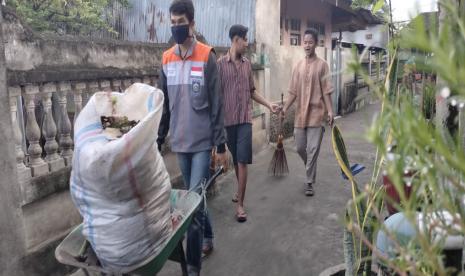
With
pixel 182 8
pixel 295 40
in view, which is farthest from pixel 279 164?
pixel 295 40

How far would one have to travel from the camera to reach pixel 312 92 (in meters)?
5.27

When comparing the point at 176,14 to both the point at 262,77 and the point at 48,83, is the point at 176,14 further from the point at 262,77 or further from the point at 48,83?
the point at 262,77

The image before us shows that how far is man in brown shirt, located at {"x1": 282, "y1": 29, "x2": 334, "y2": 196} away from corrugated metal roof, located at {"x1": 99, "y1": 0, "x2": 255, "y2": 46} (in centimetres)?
269

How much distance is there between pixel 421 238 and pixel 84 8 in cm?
866

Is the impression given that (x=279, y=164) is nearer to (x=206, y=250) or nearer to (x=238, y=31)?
(x=238, y=31)

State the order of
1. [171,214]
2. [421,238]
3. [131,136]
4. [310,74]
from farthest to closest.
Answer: [310,74], [171,214], [131,136], [421,238]

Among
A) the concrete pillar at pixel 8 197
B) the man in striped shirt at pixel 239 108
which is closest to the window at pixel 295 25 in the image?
the man in striped shirt at pixel 239 108

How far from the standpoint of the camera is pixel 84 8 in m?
8.36

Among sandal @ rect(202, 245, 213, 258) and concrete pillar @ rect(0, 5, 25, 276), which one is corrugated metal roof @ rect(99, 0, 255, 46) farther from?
concrete pillar @ rect(0, 5, 25, 276)

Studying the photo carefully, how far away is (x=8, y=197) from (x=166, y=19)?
23.5 ft

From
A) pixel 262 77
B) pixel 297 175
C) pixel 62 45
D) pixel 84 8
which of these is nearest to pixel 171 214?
pixel 62 45

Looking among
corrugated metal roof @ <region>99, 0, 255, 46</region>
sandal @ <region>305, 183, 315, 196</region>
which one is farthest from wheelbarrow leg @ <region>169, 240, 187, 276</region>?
corrugated metal roof @ <region>99, 0, 255, 46</region>

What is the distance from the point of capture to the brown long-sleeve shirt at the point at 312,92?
17.1 feet

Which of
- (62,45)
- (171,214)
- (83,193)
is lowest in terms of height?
(171,214)
